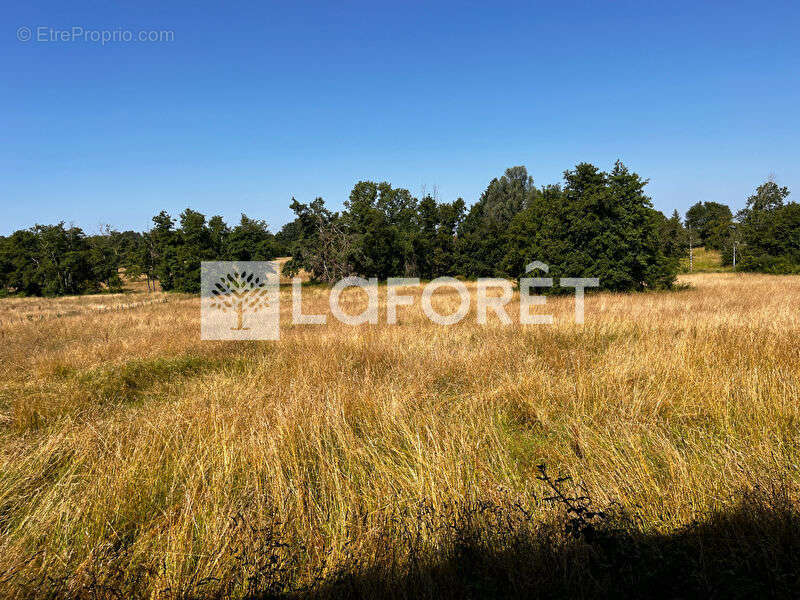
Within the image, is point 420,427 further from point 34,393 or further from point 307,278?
point 307,278

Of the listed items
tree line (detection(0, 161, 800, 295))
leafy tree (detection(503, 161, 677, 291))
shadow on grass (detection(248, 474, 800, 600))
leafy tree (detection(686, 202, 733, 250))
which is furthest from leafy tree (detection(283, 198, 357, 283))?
leafy tree (detection(686, 202, 733, 250))

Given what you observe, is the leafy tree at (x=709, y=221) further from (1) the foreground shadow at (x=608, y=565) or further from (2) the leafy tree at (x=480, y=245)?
(1) the foreground shadow at (x=608, y=565)

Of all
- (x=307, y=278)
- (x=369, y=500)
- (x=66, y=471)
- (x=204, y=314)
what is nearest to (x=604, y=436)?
(x=369, y=500)

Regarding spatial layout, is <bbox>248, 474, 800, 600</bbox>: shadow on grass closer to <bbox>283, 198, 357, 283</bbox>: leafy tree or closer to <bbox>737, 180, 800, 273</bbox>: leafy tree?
<bbox>283, 198, 357, 283</bbox>: leafy tree

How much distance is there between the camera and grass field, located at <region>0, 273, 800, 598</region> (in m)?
2.17

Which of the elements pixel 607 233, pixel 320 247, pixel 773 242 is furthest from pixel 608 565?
pixel 773 242

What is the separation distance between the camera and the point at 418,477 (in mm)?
3145

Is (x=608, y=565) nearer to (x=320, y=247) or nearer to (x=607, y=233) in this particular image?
(x=607, y=233)

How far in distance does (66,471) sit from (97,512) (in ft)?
3.28

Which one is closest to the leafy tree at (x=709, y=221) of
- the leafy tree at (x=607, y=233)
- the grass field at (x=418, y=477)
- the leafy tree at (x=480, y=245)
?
the leafy tree at (x=480, y=245)

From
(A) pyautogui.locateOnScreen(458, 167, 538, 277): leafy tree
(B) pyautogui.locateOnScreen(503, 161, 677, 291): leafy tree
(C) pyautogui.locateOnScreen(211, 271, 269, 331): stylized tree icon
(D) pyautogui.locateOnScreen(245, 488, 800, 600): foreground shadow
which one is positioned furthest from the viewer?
(A) pyautogui.locateOnScreen(458, 167, 538, 277): leafy tree

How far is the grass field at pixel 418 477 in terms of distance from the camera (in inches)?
85.4
